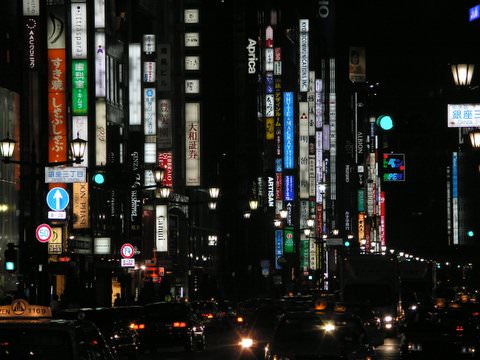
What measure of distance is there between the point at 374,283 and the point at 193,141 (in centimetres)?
3125

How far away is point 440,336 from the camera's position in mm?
25625

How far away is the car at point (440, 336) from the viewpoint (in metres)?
25.2

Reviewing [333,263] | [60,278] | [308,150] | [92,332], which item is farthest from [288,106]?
[92,332]

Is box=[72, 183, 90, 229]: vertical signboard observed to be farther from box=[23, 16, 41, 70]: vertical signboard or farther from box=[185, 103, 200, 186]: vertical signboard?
box=[185, 103, 200, 186]: vertical signboard

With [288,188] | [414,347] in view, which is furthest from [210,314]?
[288,188]

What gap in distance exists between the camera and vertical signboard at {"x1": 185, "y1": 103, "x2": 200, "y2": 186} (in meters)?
74.0

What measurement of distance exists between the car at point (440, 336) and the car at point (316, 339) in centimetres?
536

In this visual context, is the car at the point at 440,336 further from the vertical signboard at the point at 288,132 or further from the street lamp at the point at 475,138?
the vertical signboard at the point at 288,132

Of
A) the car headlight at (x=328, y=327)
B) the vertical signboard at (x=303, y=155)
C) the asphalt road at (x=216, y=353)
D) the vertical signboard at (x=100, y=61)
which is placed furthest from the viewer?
the vertical signboard at (x=303, y=155)

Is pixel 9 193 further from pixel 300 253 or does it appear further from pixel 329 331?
pixel 300 253

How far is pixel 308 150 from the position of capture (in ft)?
408

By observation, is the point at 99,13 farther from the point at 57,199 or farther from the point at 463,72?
the point at 463,72

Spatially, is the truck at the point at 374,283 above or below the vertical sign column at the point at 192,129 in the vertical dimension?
below

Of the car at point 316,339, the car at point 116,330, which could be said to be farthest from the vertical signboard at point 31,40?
the car at point 316,339
